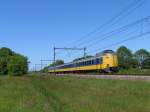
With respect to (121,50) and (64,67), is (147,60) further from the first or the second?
(64,67)

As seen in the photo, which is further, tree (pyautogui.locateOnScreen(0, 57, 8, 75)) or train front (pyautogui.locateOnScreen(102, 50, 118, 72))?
tree (pyautogui.locateOnScreen(0, 57, 8, 75))

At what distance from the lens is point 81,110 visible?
17.2m

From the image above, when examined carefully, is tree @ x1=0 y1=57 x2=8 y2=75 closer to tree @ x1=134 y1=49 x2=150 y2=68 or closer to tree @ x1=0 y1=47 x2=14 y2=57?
tree @ x1=0 y1=47 x2=14 y2=57

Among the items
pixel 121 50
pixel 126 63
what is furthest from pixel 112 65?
pixel 121 50

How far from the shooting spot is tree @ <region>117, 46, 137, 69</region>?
133625 mm

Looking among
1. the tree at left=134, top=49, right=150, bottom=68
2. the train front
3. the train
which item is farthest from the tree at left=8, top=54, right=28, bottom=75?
the train front

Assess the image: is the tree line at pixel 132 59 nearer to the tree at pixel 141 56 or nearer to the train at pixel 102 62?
the tree at pixel 141 56

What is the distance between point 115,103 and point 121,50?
146436mm

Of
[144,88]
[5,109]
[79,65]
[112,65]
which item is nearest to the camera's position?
[5,109]

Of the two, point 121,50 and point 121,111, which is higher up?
point 121,50

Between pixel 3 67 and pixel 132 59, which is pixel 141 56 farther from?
pixel 3 67

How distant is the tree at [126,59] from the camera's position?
134 meters

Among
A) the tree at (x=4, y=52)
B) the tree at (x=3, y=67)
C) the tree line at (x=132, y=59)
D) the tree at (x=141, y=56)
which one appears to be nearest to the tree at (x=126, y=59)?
the tree line at (x=132, y=59)

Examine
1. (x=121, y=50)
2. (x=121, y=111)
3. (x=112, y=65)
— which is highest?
(x=121, y=50)
